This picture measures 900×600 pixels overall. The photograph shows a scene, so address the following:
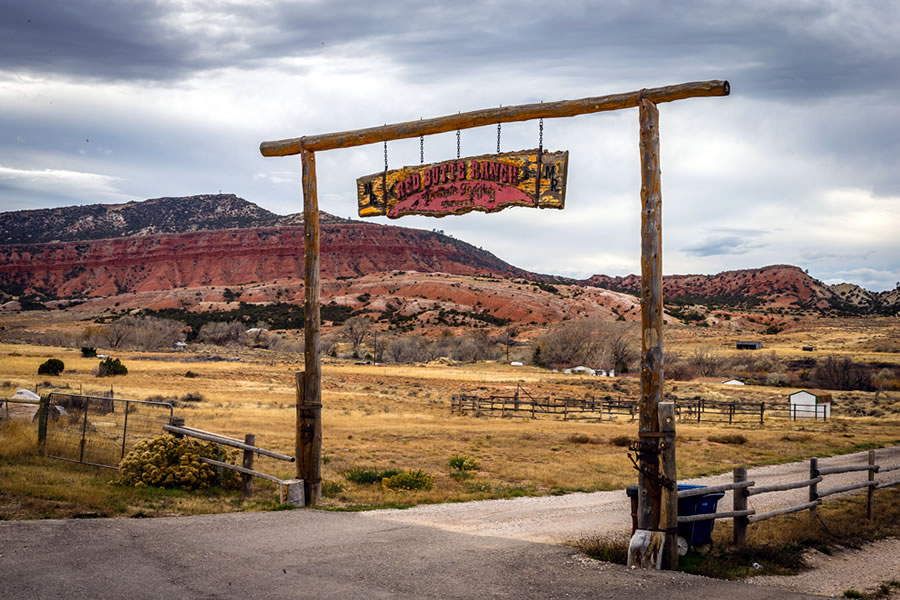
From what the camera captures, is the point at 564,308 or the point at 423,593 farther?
the point at 564,308

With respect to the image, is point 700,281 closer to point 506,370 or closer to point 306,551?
point 506,370

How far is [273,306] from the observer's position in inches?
4368

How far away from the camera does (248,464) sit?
11414 millimetres

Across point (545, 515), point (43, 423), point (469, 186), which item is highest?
point (469, 186)

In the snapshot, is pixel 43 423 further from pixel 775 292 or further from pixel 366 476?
pixel 775 292

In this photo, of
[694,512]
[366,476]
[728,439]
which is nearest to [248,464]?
[366,476]

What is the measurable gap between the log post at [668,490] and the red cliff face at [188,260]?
12306cm

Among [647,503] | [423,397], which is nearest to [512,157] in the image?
[647,503]

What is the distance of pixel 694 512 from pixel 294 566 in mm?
4405

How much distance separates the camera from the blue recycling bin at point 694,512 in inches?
326

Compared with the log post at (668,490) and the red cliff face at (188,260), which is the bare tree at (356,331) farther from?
the log post at (668,490)

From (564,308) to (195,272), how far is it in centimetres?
6899

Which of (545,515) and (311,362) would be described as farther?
(545,515)

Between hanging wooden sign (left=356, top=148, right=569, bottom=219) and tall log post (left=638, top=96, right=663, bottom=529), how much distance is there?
101 cm
